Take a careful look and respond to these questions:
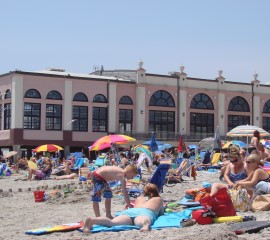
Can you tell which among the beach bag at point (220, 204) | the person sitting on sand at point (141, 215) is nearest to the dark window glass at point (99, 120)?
the person sitting on sand at point (141, 215)

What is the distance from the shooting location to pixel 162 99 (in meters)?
51.5

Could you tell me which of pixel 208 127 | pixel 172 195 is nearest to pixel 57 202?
pixel 172 195

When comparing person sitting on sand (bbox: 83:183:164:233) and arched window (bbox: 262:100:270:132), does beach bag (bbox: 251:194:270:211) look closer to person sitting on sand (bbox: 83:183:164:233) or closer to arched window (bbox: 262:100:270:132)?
person sitting on sand (bbox: 83:183:164:233)

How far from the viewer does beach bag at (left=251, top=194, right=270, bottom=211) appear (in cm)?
969

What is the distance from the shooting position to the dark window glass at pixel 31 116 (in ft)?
151

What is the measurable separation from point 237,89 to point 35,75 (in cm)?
2015

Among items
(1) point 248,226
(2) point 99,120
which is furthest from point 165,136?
(1) point 248,226

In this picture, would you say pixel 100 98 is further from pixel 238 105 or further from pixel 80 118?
pixel 238 105

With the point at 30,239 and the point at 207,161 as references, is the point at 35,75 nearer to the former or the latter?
the point at 207,161

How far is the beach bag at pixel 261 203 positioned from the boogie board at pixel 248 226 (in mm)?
1744

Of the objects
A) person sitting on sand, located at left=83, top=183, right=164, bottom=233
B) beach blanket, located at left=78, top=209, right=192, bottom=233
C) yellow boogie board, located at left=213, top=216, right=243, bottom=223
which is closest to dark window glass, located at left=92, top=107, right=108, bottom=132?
person sitting on sand, located at left=83, top=183, right=164, bottom=233

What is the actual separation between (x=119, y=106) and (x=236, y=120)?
40.4 ft

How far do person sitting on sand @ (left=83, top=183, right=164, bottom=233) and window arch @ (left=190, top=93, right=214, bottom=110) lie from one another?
43669 mm

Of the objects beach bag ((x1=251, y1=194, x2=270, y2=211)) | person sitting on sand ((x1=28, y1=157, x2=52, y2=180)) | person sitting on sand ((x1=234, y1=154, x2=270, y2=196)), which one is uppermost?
person sitting on sand ((x1=234, y1=154, x2=270, y2=196))
